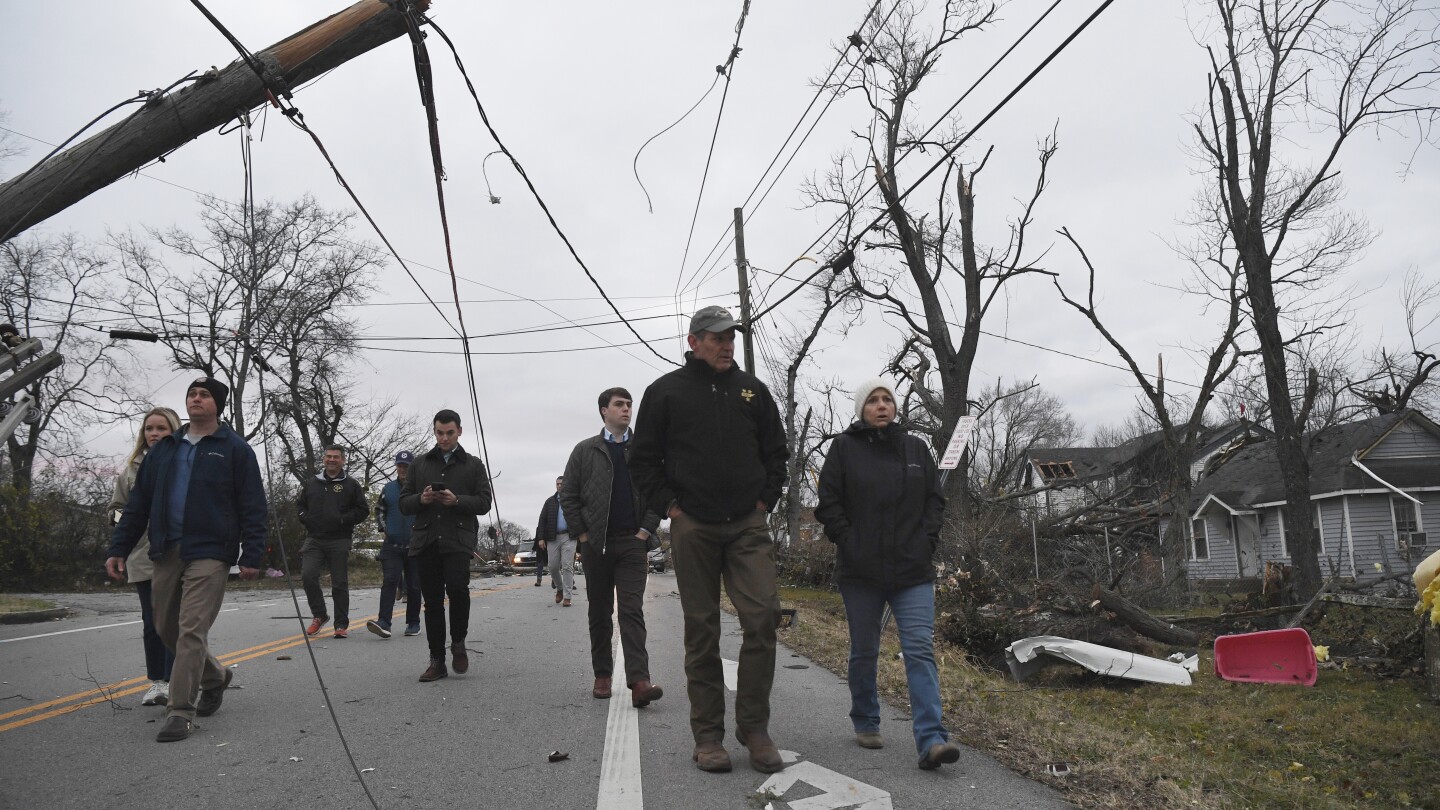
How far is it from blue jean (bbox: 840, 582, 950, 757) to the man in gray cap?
0.52 m

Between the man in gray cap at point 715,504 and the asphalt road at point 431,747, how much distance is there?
0.31 m

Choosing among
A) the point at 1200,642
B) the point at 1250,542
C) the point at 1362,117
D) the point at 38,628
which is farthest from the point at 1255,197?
the point at 1250,542

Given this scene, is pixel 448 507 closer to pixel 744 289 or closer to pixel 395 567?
pixel 395 567

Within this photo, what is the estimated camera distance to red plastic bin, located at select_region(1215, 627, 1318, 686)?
883 centimetres

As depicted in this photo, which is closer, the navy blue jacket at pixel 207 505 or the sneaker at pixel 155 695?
the navy blue jacket at pixel 207 505

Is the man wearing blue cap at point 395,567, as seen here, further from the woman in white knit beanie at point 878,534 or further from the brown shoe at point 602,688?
the woman in white knit beanie at point 878,534

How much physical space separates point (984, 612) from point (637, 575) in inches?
200

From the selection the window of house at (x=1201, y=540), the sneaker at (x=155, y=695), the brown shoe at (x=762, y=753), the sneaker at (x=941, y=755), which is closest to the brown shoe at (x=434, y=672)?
the sneaker at (x=155, y=695)

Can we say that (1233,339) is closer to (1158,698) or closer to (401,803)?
(1158,698)

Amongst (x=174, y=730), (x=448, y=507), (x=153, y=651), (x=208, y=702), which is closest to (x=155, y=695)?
(x=153, y=651)

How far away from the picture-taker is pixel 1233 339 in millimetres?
21547

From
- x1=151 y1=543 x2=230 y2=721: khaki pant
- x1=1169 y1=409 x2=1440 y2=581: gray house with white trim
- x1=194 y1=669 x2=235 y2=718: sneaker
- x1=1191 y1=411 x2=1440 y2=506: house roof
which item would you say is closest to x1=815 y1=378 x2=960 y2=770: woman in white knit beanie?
x1=151 y1=543 x2=230 y2=721: khaki pant

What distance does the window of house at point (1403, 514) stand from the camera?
1106 inches

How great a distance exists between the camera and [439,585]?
6.81 metres
